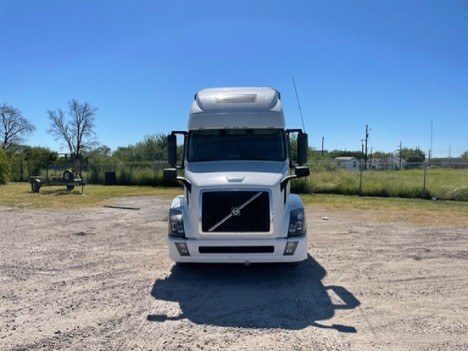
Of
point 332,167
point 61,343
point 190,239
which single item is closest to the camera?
point 61,343

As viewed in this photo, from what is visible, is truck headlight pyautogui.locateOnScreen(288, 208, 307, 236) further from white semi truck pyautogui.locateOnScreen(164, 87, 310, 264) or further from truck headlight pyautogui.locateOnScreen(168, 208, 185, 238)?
truck headlight pyautogui.locateOnScreen(168, 208, 185, 238)

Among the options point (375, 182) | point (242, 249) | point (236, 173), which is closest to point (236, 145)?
point (236, 173)

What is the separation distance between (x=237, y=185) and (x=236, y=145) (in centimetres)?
148

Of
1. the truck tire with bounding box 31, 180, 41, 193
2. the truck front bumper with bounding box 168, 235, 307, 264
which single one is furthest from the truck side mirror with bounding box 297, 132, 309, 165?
the truck tire with bounding box 31, 180, 41, 193

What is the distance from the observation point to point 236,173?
6.55m

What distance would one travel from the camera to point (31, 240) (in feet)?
31.6

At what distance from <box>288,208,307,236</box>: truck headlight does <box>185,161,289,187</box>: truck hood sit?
0.57 meters

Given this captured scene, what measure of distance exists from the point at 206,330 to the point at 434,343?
94.6 inches

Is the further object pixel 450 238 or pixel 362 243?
pixel 450 238

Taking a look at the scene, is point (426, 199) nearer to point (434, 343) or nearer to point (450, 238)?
point (450, 238)

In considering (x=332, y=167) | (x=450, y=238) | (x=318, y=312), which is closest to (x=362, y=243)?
(x=450, y=238)

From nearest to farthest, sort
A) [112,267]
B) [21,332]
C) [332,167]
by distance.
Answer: [21,332]
[112,267]
[332,167]

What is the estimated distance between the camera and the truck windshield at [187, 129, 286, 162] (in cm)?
729

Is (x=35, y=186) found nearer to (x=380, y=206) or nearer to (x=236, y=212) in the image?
(x=380, y=206)
